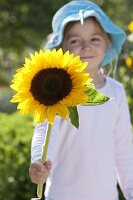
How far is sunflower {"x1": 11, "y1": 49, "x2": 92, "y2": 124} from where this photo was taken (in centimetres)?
166

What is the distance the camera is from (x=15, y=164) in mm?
3920

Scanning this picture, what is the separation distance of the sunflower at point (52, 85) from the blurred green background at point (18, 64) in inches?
82.1

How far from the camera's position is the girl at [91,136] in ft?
8.04

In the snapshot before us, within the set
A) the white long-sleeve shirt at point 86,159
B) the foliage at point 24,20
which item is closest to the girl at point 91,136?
the white long-sleeve shirt at point 86,159

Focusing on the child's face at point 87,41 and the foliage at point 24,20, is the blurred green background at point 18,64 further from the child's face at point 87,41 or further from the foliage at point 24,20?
the child's face at point 87,41

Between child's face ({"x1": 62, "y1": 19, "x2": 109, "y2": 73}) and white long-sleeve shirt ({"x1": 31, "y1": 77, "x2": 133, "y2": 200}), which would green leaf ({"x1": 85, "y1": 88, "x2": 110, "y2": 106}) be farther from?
child's face ({"x1": 62, "y1": 19, "x2": 109, "y2": 73})

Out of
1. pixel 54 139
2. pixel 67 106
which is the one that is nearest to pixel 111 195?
pixel 54 139

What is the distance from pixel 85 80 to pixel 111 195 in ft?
3.19

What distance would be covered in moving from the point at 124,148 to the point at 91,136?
0.22 meters

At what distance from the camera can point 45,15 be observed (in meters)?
15.9

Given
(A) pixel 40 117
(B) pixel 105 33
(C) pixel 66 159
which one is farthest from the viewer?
(B) pixel 105 33

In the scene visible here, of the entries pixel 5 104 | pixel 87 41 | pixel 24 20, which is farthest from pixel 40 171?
pixel 24 20

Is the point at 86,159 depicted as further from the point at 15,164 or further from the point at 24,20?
the point at 24,20

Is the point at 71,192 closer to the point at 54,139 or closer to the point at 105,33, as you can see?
the point at 54,139
